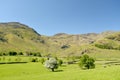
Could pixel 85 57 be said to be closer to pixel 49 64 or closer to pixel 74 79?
pixel 49 64

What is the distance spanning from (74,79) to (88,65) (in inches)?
3581

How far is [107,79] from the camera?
31016 mm

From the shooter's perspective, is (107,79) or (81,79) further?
(81,79)

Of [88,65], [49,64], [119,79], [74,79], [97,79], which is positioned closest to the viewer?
[119,79]

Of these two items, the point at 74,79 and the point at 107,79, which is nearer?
the point at 107,79

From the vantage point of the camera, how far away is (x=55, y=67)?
133375 millimetres

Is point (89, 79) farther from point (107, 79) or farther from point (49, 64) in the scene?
point (49, 64)

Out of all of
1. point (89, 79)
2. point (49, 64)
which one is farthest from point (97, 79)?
point (49, 64)

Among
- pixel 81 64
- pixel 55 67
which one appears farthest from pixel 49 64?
pixel 81 64

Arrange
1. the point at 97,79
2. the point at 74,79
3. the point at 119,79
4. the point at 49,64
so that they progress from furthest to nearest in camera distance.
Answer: the point at 49,64 → the point at 74,79 → the point at 97,79 → the point at 119,79

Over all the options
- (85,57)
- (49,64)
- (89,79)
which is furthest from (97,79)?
(49,64)

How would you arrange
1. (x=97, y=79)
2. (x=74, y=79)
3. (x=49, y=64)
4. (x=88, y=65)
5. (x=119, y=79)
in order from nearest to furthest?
(x=119, y=79), (x=97, y=79), (x=74, y=79), (x=88, y=65), (x=49, y=64)

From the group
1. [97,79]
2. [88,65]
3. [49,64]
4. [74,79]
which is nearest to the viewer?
[97,79]

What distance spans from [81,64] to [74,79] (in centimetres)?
9271
